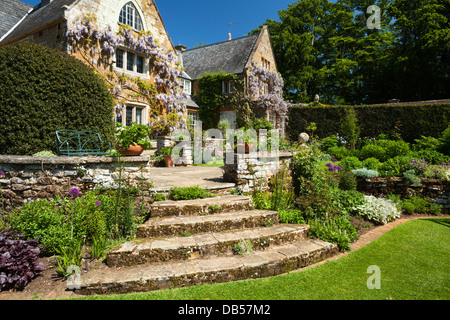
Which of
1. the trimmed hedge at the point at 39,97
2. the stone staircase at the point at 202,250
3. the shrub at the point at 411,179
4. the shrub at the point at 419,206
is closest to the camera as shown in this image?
the stone staircase at the point at 202,250

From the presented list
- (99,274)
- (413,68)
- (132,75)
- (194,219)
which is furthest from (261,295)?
(413,68)

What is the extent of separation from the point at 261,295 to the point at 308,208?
2728 mm

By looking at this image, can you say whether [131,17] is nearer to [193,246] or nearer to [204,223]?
[204,223]

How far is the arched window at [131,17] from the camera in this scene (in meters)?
12.2

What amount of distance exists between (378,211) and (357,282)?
3.44 meters

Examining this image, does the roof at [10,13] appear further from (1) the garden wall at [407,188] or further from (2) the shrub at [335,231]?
(1) the garden wall at [407,188]

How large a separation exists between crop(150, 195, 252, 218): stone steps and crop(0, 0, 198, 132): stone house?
29.0 feet

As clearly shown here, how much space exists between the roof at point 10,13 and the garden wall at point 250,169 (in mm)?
17134

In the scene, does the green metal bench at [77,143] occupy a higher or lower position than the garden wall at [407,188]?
higher

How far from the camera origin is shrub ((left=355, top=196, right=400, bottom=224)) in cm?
600

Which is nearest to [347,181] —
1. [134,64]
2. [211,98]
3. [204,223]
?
[204,223]

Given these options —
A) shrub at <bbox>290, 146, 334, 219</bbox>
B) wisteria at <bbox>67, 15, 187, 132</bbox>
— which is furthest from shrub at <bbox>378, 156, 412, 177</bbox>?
wisteria at <bbox>67, 15, 187, 132</bbox>

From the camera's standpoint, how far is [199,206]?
4.66m

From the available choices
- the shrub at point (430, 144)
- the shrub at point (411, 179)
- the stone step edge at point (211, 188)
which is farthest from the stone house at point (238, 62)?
the stone step edge at point (211, 188)
